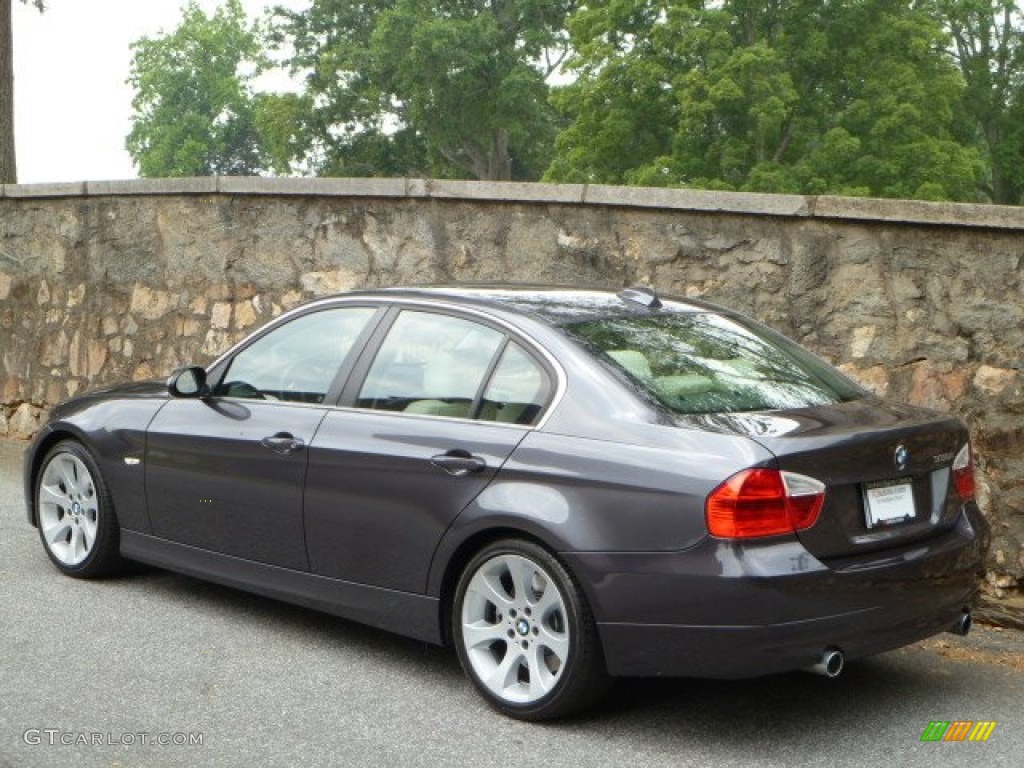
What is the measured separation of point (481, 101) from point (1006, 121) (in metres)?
16.2

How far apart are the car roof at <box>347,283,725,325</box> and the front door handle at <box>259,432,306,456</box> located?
0.66m

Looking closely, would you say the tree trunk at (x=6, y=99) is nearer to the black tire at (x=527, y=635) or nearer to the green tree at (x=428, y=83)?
the black tire at (x=527, y=635)

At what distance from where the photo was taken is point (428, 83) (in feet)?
159

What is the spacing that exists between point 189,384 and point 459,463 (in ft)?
5.55

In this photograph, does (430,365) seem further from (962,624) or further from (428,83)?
(428,83)

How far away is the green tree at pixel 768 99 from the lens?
114 ft

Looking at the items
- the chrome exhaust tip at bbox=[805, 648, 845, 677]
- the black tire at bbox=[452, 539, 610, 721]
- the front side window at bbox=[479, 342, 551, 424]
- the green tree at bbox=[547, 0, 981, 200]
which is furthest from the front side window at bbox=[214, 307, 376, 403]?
the green tree at bbox=[547, 0, 981, 200]

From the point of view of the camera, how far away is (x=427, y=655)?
5.92 m

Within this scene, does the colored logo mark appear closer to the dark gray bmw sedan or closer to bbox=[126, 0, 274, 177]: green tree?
the dark gray bmw sedan

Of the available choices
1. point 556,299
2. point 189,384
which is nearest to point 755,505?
point 556,299

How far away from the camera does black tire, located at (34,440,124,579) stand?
6.79 metres

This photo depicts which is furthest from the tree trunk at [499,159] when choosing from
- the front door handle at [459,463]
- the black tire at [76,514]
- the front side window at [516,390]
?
the front door handle at [459,463]

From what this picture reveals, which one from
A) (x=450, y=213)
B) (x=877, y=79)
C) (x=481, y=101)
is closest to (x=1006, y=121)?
(x=877, y=79)

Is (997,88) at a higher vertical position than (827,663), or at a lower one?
higher
